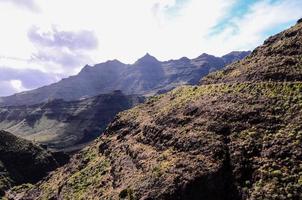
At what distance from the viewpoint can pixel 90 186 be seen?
87812 mm

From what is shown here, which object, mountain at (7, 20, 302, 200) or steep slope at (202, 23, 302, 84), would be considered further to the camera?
steep slope at (202, 23, 302, 84)

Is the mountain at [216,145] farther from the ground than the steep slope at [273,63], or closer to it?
closer to it

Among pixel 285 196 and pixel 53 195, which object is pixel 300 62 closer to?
pixel 285 196

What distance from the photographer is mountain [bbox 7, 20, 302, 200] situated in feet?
200

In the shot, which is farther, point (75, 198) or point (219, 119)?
point (75, 198)

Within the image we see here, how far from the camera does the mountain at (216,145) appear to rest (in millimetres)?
61000

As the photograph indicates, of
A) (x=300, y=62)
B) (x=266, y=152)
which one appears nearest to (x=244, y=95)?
(x=300, y=62)

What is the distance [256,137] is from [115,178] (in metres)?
28.9

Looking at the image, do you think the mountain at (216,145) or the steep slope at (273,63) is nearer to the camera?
the mountain at (216,145)

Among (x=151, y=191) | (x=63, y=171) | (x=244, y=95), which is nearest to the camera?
(x=151, y=191)

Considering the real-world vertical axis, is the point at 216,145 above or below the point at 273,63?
below

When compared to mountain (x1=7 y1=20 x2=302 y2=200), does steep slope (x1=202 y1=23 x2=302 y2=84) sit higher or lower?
higher

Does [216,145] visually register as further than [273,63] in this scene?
No

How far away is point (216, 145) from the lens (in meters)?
68.7
